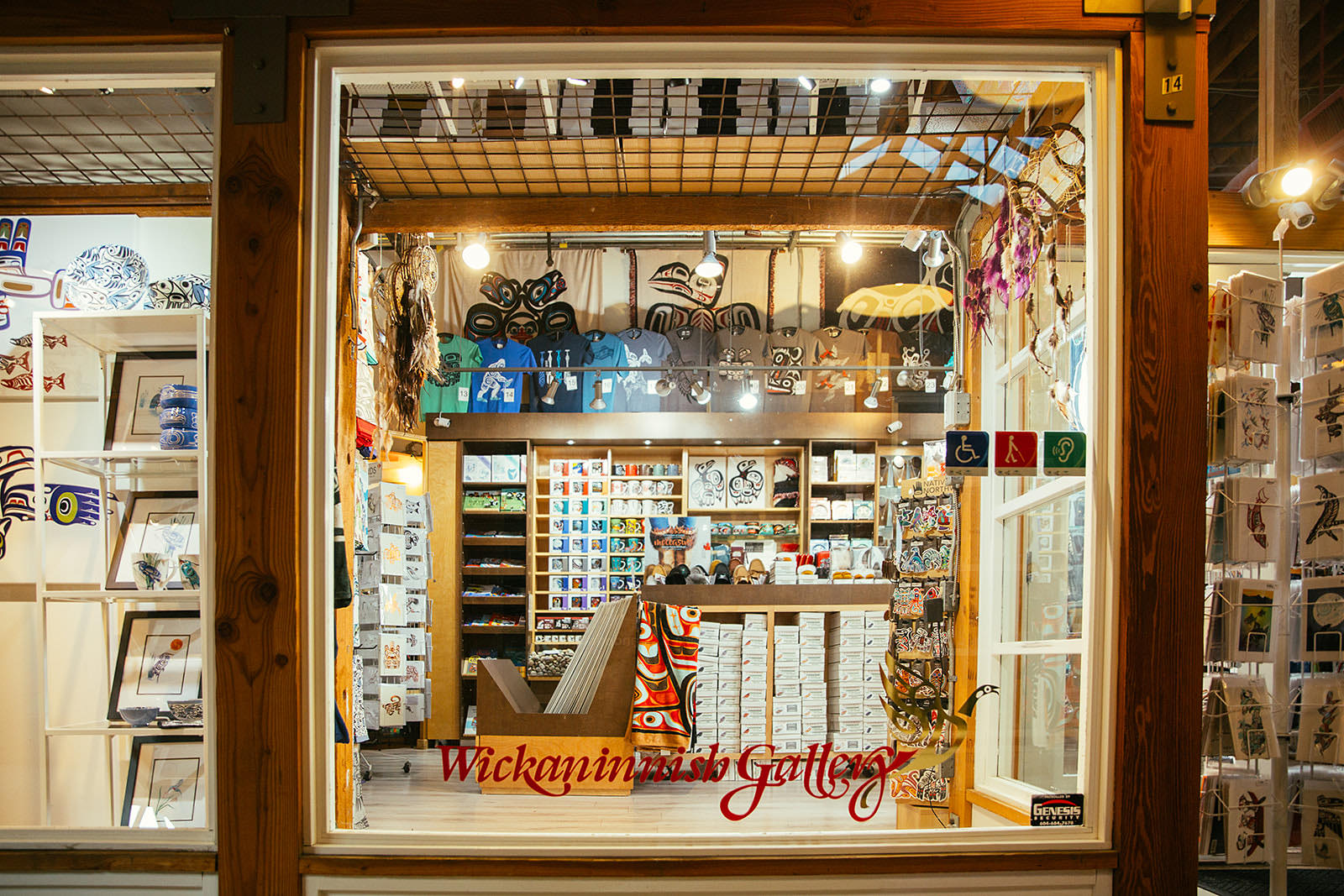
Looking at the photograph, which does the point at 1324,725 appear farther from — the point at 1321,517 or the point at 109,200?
the point at 109,200

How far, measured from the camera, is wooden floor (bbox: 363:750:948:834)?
213 centimetres

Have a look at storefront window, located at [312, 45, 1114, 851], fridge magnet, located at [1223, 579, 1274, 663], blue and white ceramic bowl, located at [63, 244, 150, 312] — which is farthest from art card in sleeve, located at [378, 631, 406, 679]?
fridge magnet, located at [1223, 579, 1274, 663]

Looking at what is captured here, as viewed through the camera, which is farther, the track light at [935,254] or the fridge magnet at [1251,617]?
the track light at [935,254]

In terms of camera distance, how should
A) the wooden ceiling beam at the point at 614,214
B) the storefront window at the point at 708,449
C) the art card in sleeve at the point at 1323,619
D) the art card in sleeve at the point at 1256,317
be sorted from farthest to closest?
the wooden ceiling beam at the point at 614,214 < the art card in sleeve at the point at 1323,619 < the art card in sleeve at the point at 1256,317 < the storefront window at the point at 708,449

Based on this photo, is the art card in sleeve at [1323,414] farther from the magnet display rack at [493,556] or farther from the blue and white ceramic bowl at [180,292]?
the blue and white ceramic bowl at [180,292]

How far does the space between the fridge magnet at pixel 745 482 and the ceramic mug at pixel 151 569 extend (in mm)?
2517

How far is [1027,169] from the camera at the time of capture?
2.69 meters

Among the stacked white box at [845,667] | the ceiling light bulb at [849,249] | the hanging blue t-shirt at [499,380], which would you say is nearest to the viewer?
the stacked white box at [845,667]

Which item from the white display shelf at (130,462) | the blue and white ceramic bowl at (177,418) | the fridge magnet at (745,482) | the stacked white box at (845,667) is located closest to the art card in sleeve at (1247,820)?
the stacked white box at (845,667)

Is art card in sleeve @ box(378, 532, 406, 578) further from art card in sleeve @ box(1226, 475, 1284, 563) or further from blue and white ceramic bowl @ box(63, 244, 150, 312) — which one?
art card in sleeve @ box(1226, 475, 1284, 563)

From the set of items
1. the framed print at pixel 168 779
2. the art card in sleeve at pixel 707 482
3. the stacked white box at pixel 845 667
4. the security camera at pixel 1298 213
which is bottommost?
the framed print at pixel 168 779

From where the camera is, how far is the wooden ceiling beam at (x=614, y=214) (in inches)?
130

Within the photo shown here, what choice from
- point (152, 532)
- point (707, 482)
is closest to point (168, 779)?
point (152, 532)

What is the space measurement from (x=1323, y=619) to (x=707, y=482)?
8.22 ft
